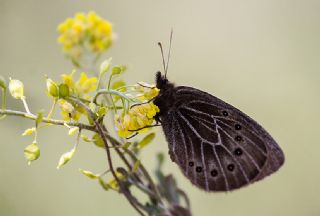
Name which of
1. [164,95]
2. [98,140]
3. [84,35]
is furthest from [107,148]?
[84,35]

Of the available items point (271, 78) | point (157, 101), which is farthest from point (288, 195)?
point (157, 101)

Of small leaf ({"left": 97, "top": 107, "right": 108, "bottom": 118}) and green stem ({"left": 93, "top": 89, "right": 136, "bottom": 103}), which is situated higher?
green stem ({"left": 93, "top": 89, "right": 136, "bottom": 103})

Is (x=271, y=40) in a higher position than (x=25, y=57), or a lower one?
higher

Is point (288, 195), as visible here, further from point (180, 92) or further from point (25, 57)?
point (25, 57)

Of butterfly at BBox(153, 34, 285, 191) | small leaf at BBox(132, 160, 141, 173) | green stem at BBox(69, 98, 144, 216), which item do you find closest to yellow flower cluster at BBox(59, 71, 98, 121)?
green stem at BBox(69, 98, 144, 216)

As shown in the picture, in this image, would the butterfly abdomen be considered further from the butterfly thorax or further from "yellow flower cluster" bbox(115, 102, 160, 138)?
"yellow flower cluster" bbox(115, 102, 160, 138)
